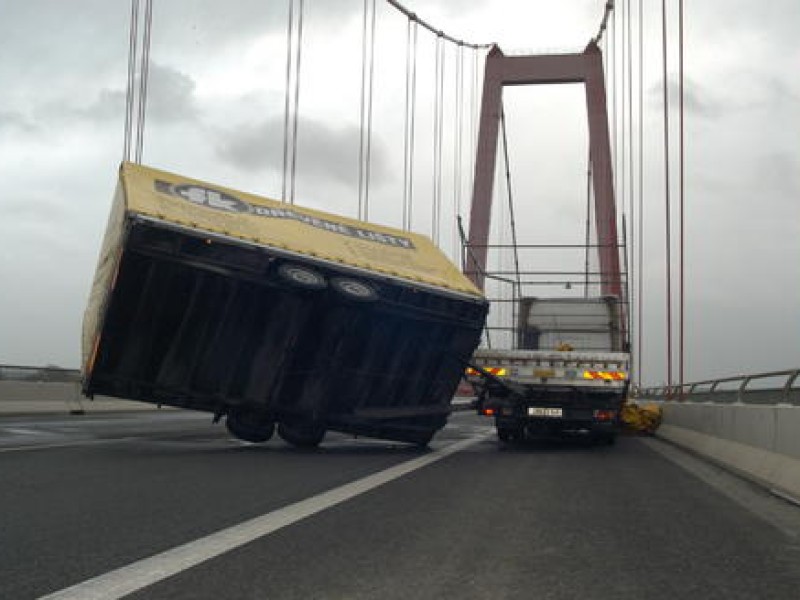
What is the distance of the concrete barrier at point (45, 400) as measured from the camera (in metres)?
19.0

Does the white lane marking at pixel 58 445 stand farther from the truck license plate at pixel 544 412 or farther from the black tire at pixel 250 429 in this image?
the truck license plate at pixel 544 412

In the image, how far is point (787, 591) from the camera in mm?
4180

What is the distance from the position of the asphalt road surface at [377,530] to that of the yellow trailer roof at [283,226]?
2631 millimetres

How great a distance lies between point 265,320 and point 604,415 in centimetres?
567

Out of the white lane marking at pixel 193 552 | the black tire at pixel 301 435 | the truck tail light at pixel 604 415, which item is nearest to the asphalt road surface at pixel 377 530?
the white lane marking at pixel 193 552

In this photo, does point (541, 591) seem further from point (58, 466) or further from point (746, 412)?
point (746, 412)

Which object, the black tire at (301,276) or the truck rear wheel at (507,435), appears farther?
the truck rear wheel at (507,435)

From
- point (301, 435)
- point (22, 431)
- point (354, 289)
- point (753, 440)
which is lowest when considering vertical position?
point (22, 431)

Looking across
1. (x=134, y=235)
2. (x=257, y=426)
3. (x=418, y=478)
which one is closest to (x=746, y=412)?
(x=418, y=478)

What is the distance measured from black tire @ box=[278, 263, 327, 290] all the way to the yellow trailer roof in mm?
244

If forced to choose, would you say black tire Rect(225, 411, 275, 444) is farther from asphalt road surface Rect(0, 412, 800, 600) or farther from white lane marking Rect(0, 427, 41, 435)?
white lane marking Rect(0, 427, 41, 435)

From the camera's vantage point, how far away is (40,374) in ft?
67.1

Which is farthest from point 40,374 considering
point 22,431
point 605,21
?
point 605,21

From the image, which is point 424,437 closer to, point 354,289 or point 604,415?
point 354,289
